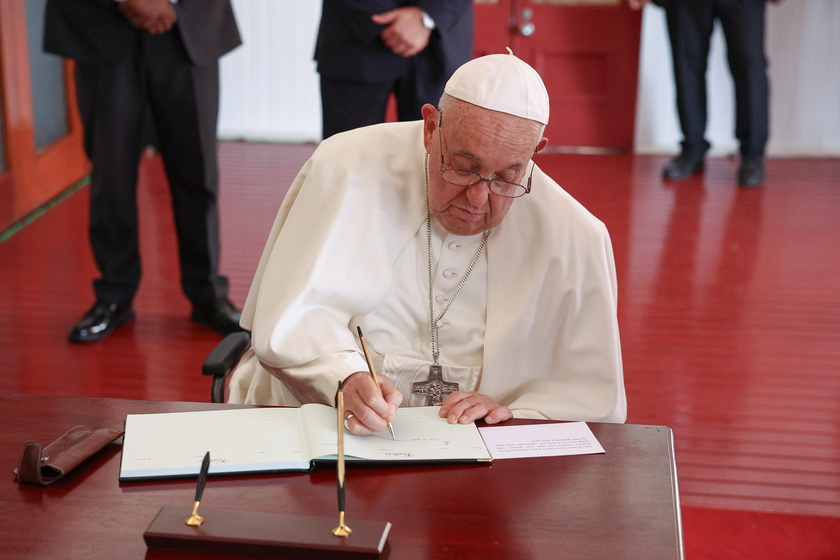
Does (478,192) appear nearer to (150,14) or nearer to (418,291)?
(418,291)

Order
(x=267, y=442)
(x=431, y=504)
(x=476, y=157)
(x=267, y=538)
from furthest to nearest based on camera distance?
1. (x=476, y=157)
2. (x=267, y=442)
3. (x=431, y=504)
4. (x=267, y=538)

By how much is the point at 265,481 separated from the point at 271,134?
22.1ft

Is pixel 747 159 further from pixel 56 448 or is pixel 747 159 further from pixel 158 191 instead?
pixel 56 448

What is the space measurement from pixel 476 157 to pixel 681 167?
17.6 ft

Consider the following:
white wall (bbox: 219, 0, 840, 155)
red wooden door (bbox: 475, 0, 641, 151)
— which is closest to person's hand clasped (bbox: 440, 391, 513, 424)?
red wooden door (bbox: 475, 0, 641, 151)

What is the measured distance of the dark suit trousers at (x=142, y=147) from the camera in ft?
13.0

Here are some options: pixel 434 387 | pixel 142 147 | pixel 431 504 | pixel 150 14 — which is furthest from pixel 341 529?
pixel 142 147

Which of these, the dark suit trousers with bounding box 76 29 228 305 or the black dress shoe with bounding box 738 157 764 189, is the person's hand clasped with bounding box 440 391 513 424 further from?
the black dress shoe with bounding box 738 157 764 189

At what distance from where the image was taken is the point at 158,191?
6559 mm

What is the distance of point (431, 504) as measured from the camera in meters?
1.59

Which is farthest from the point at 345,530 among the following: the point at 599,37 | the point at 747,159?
the point at 599,37

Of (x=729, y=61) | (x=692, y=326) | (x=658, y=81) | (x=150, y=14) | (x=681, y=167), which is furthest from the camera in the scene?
(x=658, y=81)

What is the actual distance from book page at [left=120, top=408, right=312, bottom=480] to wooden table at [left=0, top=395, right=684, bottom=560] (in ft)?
0.09

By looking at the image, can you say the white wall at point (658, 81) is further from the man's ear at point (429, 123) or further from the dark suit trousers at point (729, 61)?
the man's ear at point (429, 123)
